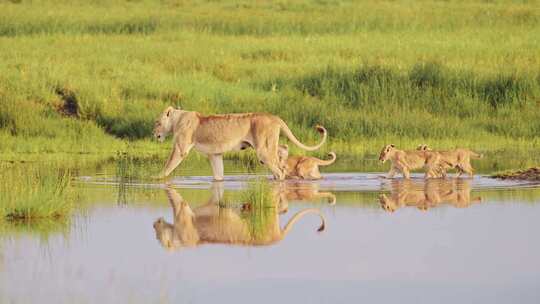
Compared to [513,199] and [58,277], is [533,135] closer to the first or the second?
[513,199]

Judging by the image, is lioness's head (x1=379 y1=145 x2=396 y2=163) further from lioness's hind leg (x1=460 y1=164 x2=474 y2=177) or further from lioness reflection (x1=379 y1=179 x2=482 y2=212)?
lioness's hind leg (x1=460 y1=164 x2=474 y2=177)

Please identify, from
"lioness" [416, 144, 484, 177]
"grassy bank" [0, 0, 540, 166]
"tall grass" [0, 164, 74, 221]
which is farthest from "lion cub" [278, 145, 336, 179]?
"tall grass" [0, 164, 74, 221]

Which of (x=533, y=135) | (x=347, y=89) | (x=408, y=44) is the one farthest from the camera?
(x=408, y=44)

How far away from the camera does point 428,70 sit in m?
25.8

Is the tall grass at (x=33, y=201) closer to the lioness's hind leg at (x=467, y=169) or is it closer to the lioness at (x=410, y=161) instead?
the lioness at (x=410, y=161)

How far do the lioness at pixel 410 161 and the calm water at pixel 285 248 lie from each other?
63.6 inches

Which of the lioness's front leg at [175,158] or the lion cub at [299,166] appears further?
the lion cub at [299,166]

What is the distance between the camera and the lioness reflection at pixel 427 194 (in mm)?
14570


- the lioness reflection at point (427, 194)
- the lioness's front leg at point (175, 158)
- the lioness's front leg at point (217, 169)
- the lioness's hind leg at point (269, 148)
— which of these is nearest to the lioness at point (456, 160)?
the lioness reflection at point (427, 194)

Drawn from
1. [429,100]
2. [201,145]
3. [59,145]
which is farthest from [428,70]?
[201,145]

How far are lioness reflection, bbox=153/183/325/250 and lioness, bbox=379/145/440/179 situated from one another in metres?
3.61

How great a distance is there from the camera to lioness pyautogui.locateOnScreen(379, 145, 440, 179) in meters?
17.8

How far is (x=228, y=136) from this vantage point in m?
16.8

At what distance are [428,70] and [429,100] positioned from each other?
1.15 meters
